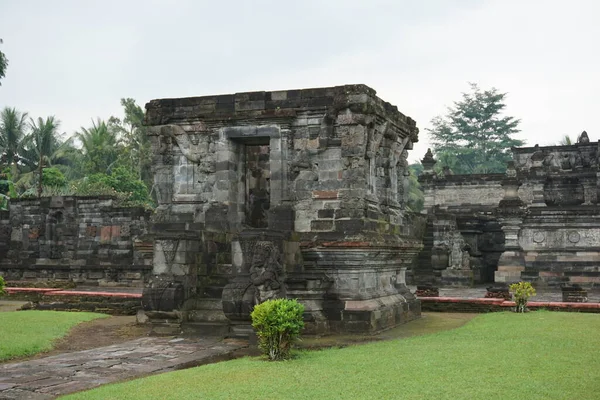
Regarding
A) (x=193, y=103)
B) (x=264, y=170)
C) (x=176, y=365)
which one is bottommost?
(x=176, y=365)

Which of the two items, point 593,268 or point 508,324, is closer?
point 508,324

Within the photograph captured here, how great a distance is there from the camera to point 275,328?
969 centimetres

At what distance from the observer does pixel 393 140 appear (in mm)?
14961

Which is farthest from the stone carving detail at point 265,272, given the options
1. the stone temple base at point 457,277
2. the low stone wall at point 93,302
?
the stone temple base at point 457,277

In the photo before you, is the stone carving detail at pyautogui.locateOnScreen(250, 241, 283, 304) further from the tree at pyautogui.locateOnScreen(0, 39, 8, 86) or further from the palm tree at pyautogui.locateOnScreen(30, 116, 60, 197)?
the palm tree at pyautogui.locateOnScreen(30, 116, 60, 197)

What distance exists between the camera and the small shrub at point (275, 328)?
972 cm

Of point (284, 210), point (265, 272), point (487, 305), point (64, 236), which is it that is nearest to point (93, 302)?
point (284, 210)

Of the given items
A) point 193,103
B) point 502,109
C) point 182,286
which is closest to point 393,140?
point 193,103

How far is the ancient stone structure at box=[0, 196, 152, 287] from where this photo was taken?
87.2ft

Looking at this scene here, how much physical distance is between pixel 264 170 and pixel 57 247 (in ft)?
55.0

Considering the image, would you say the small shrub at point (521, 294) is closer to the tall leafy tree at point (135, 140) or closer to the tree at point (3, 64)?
the tree at point (3, 64)

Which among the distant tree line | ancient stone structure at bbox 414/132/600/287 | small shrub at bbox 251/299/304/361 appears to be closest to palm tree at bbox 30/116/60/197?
the distant tree line

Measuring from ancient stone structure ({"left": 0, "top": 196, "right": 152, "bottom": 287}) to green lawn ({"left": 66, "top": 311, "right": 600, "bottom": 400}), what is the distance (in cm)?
1803

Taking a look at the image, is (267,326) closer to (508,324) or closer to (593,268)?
(508,324)
